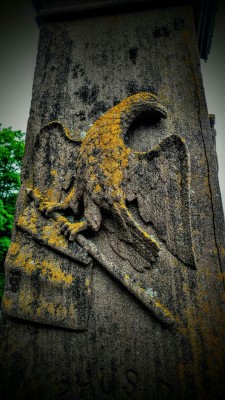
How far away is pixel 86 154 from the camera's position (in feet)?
7.19

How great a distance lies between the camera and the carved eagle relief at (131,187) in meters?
1.99

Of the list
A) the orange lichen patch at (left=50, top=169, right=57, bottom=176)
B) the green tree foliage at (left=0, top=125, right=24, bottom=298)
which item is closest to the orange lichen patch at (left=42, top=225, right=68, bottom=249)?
the orange lichen patch at (left=50, top=169, right=57, bottom=176)

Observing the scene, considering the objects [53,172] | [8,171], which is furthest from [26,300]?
[8,171]

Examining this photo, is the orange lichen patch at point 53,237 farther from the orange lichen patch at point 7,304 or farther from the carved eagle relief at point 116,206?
the orange lichen patch at point 7,304

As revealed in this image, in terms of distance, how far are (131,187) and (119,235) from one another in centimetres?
41

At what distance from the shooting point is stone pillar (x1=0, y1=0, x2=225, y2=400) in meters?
1.72

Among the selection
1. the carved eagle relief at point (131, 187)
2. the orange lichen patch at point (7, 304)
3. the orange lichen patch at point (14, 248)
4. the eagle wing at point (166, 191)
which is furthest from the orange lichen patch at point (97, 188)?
the orange lichen patch at point (7, 304)

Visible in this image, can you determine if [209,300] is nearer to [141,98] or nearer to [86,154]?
[86,154]

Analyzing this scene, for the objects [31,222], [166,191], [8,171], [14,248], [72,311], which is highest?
[8,171]

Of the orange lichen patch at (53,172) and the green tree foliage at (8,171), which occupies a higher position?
the green tree foliage at (8,171)

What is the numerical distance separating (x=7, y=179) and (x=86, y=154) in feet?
25.5

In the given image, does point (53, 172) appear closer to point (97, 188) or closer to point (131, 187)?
point (97, 188)

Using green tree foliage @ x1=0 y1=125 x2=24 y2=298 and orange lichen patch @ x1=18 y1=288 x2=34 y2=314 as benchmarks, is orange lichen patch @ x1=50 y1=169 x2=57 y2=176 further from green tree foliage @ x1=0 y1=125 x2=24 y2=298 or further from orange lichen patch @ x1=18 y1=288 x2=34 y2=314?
green tree foliage @ x1=0 y1=125 x2=24 y2=298

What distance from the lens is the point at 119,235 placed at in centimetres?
202
